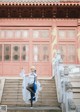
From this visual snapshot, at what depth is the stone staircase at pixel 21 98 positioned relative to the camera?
14.2 m

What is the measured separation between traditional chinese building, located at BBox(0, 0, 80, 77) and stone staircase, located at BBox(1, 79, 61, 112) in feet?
14.2

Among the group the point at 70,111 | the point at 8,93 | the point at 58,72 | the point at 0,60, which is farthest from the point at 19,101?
the point at 0,60


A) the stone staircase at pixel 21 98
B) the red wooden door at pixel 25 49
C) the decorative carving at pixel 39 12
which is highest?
the decorative carving at pixel 39 12

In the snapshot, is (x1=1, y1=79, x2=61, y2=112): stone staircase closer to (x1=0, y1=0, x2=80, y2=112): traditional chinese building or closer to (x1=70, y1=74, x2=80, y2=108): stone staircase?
(x1=70, y1=74, x2=80, y2=108): stone staircase

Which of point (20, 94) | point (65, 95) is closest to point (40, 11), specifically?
point (20, 94)

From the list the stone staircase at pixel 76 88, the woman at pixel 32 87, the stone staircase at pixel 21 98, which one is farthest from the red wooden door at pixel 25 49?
the woman at pixel 32 87

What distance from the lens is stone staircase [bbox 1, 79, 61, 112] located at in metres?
14.2

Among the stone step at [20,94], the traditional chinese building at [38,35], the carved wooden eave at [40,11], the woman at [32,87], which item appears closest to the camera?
the woman at [32,87]

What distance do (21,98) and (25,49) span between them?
6.80m

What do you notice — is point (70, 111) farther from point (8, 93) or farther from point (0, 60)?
point (0, 60)

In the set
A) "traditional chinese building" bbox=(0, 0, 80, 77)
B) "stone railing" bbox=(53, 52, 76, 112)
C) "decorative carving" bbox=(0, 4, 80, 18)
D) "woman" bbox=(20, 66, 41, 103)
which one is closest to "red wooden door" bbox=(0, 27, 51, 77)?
"traditional chinese building" bbox=(0, 0, 80, 77)

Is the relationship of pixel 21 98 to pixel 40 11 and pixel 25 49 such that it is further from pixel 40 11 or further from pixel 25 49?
pixel 40 11

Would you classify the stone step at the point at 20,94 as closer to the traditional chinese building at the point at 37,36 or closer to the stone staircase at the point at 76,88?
the stone staircase at the point at 76,88

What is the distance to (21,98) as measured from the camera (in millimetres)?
14984
